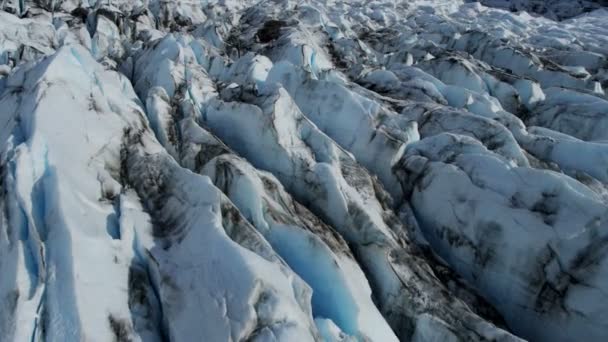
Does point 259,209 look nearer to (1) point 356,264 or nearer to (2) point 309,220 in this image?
(2) point 309,220

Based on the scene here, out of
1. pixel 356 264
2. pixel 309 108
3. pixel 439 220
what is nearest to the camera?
pixel 356 264

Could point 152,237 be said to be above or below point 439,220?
above

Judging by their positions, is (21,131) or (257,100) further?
(257,100)

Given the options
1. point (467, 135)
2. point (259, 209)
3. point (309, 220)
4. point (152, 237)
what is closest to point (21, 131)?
point (152, 237)

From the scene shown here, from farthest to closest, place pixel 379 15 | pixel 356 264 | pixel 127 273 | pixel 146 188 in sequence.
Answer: pixel 379 15 → pixel 146 188 → pixel 356 264 → pixel 127 273

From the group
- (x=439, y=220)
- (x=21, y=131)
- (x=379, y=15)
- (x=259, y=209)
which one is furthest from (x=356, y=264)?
(x=379, y=15)

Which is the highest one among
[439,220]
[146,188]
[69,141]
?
[69,141]

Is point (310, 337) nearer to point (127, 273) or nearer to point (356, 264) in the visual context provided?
point (356, 264)
